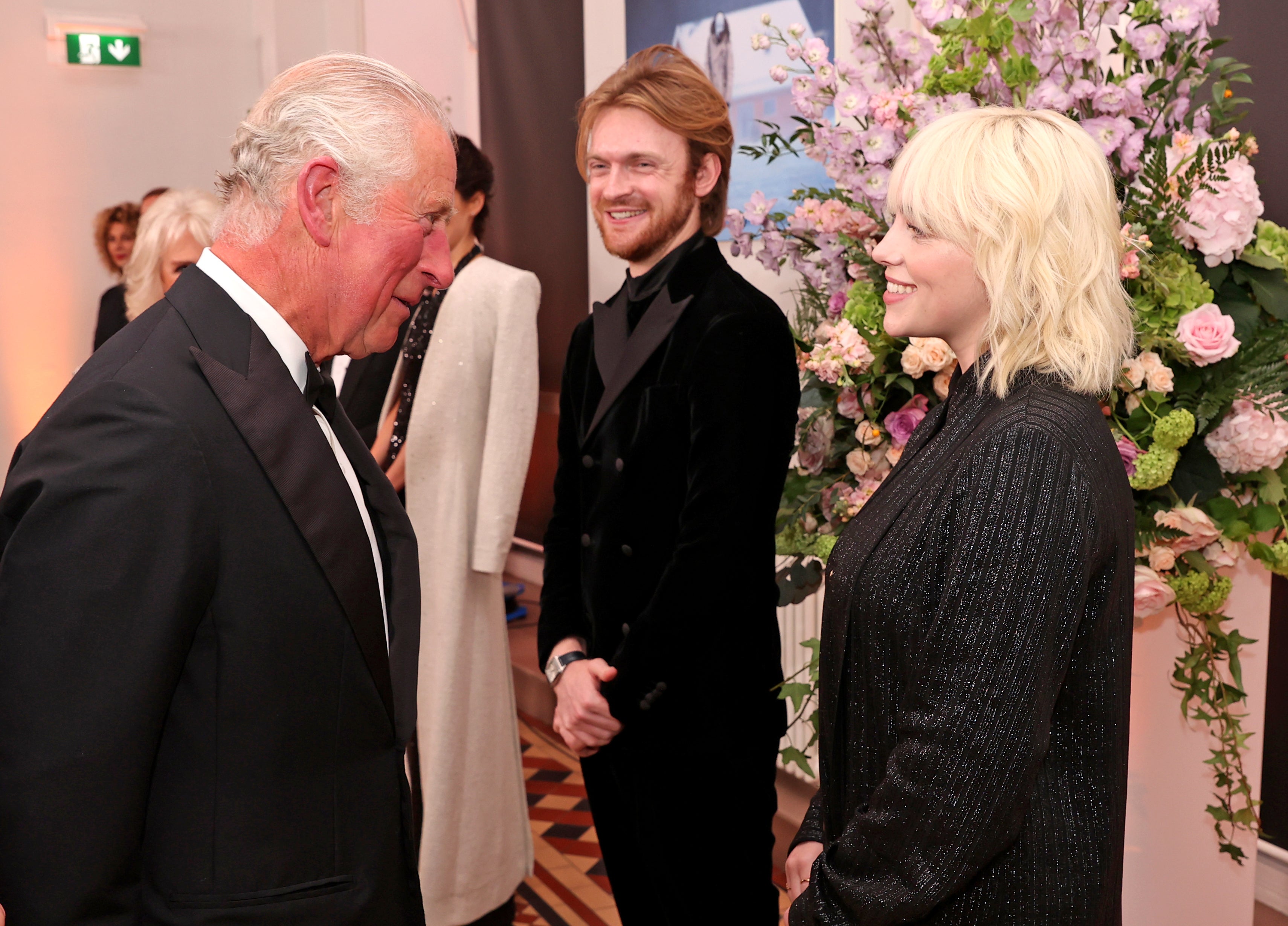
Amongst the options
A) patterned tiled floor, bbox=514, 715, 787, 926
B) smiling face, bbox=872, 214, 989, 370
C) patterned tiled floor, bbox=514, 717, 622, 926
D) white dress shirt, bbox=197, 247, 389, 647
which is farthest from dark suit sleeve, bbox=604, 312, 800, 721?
patterned tiled floor, bbox=514, 717, 622, 926

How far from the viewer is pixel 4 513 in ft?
3.32

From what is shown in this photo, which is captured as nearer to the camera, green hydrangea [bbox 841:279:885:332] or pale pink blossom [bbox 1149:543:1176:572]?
pale pink blossom [bbox 1149:543:1176:572]

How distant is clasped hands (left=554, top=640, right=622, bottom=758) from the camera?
1927 millimetres

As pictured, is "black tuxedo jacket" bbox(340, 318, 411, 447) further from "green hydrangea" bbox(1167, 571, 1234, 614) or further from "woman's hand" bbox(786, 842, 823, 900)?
"green hydrangea" bbox(1167, 571, 1234, 614)

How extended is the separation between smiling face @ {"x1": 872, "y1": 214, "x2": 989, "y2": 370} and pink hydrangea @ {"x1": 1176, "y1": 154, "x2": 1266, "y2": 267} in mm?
510

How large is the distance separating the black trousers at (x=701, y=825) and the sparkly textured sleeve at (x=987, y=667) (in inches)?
29.3

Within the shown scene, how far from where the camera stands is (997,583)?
44.8 inches

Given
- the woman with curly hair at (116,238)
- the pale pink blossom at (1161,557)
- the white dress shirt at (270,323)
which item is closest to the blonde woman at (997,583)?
the pale pink blossom at (1161,557)

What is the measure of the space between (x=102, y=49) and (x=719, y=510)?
211 inches

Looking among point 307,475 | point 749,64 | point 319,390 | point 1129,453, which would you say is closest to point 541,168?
point 749,64

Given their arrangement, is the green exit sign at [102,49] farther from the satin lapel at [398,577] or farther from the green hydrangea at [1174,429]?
the green hydrangea at [1174,429]

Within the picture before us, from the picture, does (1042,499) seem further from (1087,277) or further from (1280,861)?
(1280,861)

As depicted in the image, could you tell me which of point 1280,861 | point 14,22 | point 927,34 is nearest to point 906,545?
point 927,34

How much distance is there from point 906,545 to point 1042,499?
0.16 metres
